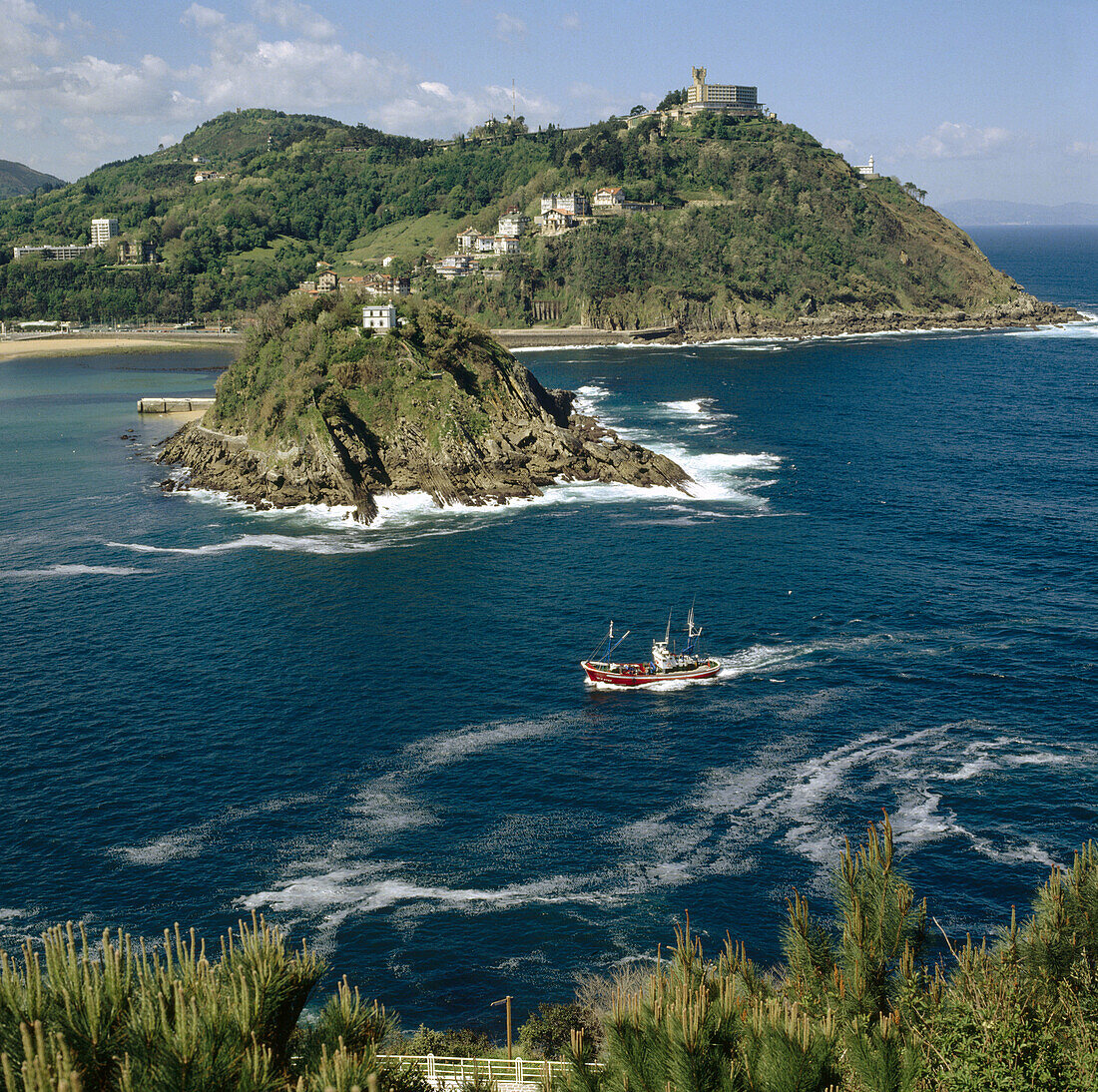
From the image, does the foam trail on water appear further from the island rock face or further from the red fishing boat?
the red fishing boat

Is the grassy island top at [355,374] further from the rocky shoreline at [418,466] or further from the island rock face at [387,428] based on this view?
the rocky shoreline at [418,466]

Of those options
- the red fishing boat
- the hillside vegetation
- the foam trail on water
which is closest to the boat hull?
the red fishing boat

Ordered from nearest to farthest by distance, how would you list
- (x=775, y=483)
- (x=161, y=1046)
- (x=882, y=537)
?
(x=161, y=1046) → (x=882, y=537) → (x=775, y=483)

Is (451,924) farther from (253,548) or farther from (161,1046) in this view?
(253,548)

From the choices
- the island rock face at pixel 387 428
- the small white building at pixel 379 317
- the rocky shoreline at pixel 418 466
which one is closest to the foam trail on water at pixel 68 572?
the rocky shoreline at pixel 418 466

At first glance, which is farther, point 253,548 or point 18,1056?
point 253,548

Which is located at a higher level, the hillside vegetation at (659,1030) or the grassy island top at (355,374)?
the grassy island top at (355,374)

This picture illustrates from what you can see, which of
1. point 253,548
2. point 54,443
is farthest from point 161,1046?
point 54,443
